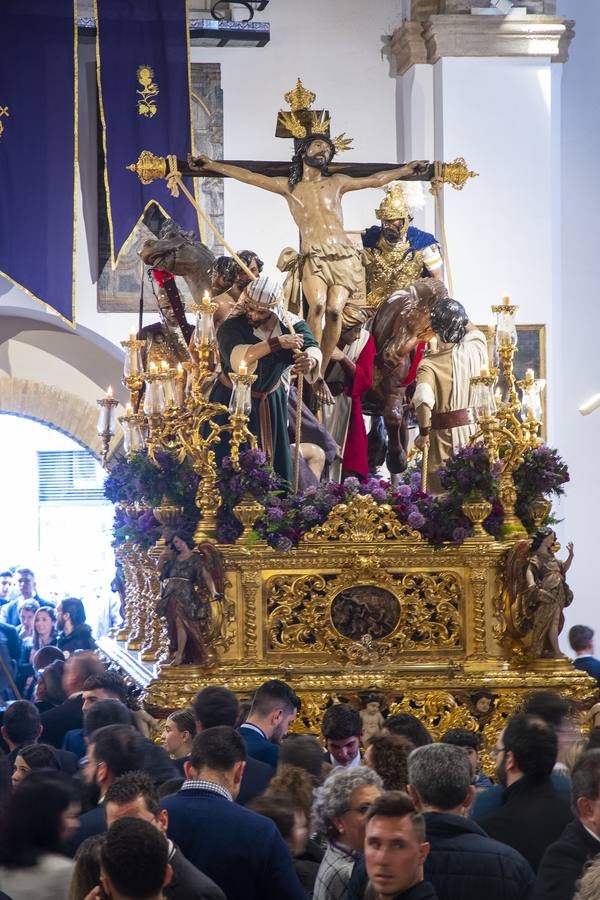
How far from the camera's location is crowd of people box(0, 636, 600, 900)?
12.3 ft

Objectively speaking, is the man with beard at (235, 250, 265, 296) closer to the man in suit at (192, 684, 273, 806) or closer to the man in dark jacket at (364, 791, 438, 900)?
the man in suit at (192, 684, 273, 806)

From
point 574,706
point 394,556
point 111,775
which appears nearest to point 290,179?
point 394,556

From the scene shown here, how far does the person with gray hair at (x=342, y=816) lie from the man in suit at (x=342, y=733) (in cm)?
166

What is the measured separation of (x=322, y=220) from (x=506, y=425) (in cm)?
217

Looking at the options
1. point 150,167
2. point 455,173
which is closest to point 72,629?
point 150,167

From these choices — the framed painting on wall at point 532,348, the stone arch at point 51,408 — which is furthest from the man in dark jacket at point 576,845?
the stone arch at point 51,408

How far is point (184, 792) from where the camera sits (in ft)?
15.0

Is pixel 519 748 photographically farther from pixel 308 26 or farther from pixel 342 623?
pixel 308 26

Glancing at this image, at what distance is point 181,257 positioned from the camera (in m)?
10.5

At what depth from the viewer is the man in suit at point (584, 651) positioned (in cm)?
944

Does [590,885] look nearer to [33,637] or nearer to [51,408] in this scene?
[33,637]

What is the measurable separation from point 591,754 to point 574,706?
15.6ft

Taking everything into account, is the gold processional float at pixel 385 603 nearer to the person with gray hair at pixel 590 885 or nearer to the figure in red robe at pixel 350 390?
the figure in red robe at pixel 350 390

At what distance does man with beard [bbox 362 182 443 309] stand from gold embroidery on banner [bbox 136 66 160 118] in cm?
522
